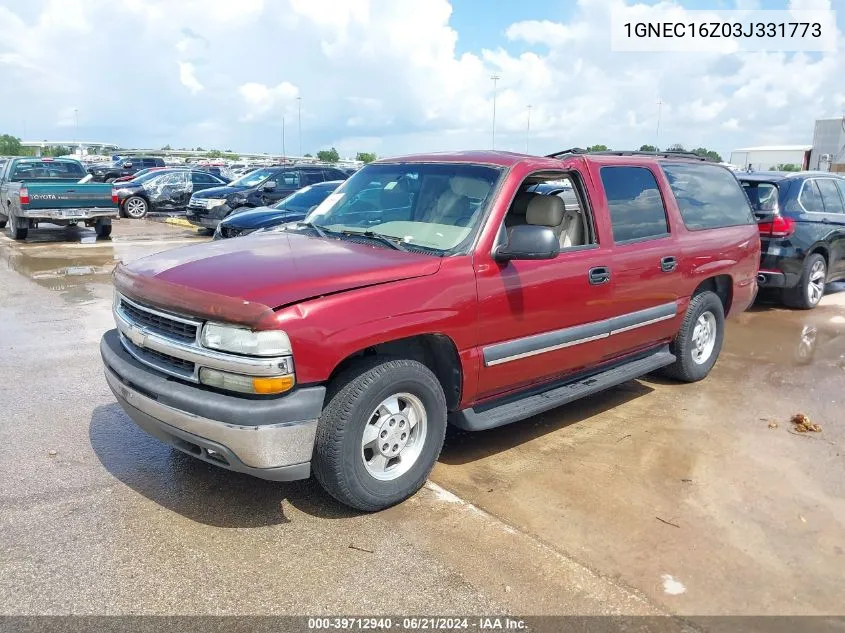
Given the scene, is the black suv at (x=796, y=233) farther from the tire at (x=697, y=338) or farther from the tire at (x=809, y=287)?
the tire at (x=697, y=338)

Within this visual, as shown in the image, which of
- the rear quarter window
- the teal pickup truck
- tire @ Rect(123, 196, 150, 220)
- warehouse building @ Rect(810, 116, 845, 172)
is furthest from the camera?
warehouse building @ Rect(810, 116, 845, 172)

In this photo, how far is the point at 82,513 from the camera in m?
3.58

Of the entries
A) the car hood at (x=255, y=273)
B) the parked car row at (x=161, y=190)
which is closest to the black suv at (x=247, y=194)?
the parked car row at (x=161, y=190)

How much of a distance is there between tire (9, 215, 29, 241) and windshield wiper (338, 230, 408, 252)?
43.1ft

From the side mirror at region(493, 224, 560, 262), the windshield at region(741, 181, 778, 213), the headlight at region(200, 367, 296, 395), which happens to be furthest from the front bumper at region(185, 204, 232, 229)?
the headlight at region(200, 367, 296, 395)

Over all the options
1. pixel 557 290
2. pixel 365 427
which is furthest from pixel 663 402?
pixel 365 427

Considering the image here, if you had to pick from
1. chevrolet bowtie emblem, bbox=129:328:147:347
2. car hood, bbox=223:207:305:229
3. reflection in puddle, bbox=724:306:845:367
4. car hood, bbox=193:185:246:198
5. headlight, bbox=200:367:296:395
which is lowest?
reflection in puddle, bbox=724:306:845:367

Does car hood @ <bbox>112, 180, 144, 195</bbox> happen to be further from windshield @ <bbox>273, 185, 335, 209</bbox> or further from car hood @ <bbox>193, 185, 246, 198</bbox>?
windshield @ <bbox>273, 185, 335, 209</bbox>

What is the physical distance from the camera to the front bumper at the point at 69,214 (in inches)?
556

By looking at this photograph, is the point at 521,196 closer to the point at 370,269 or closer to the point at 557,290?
the point at 557,290

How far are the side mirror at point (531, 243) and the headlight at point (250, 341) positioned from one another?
144 cm

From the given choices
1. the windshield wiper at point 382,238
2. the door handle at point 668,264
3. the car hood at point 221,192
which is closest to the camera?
the windshield wiper at point 382,238

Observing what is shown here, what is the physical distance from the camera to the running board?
4016mm

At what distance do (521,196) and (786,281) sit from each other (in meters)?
5.90
